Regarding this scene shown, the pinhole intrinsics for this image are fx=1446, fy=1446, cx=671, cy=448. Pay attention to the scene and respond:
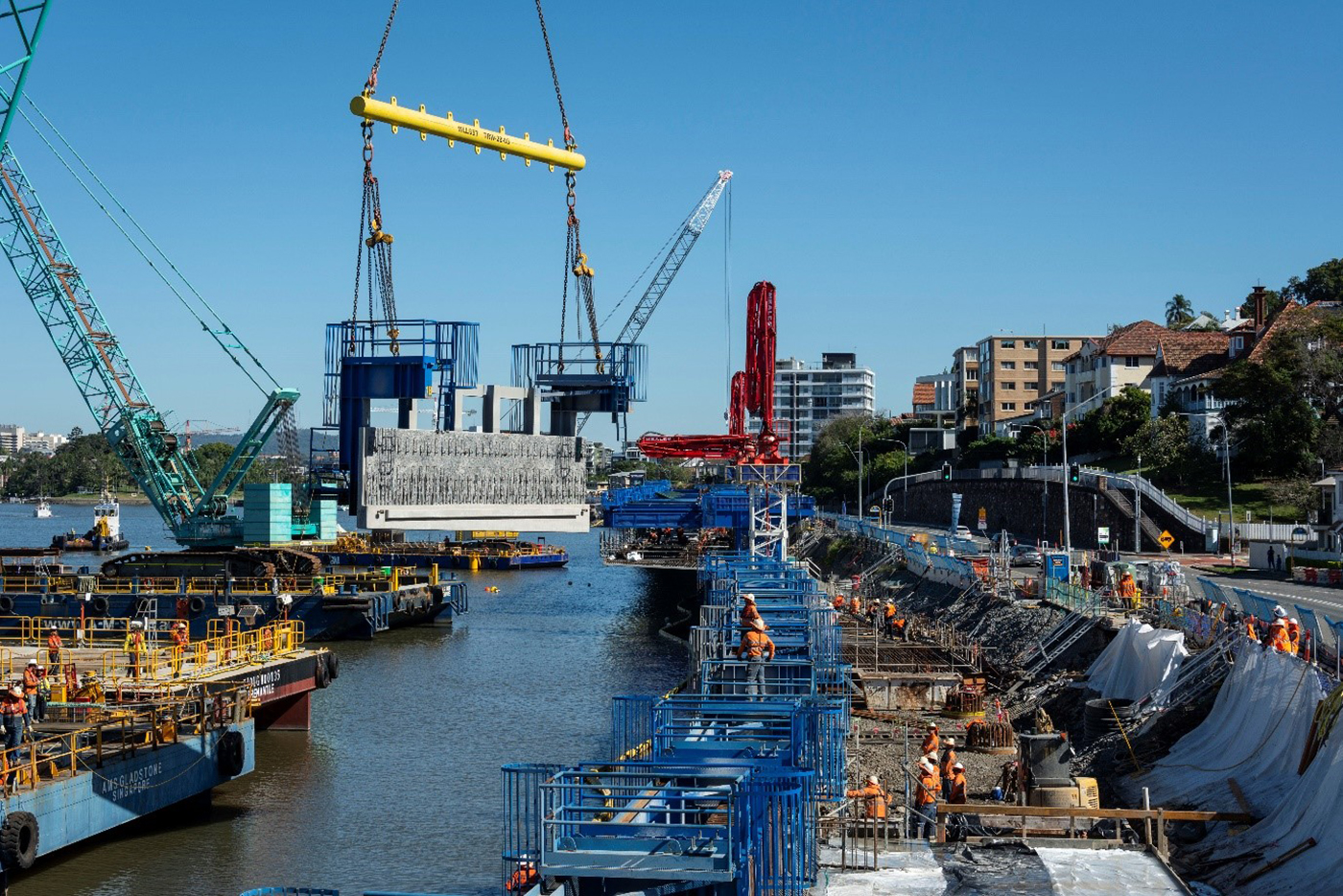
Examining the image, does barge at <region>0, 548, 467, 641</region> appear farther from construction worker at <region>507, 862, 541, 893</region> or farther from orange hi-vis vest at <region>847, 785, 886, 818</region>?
construction worker at <region>507, 862, 541, 893</region>

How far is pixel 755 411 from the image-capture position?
216 feet

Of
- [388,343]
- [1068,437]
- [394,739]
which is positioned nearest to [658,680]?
[394,739]

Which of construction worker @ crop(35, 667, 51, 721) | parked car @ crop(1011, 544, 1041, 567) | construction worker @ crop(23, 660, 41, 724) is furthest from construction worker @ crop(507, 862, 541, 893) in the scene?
parked car @ crop(1011, 544, 1041, 567)

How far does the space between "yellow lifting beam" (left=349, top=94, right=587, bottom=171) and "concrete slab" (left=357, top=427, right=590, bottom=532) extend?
1244 centimetres

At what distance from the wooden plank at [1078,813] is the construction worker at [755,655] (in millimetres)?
4458

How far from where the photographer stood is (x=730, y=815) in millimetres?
13344

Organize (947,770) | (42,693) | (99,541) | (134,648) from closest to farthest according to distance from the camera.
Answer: (947,770), (42,693), (134,648), (99,541)

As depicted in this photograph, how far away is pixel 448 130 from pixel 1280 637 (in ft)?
142

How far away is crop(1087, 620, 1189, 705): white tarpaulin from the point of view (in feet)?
101

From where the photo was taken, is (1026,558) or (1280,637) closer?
(1280,637)

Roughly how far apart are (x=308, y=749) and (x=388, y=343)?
117ft

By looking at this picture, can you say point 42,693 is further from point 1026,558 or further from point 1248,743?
point 1026,558

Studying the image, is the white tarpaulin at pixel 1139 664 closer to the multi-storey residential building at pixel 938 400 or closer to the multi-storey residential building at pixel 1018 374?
the multi-storey residential building at pixel 1018 374

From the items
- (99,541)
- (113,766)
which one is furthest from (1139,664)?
(99,541)
